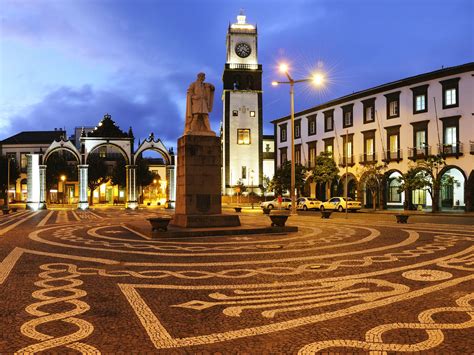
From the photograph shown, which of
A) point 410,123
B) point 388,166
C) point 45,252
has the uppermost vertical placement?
point 410,123

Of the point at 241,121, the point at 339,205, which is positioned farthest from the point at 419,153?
the point at 241,121

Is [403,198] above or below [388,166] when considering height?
below

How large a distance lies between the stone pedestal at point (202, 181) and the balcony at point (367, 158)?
1259 inches

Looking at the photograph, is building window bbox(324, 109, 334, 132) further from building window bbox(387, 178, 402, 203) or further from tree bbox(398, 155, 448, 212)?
tree bbox(398, 155, 448, 212)

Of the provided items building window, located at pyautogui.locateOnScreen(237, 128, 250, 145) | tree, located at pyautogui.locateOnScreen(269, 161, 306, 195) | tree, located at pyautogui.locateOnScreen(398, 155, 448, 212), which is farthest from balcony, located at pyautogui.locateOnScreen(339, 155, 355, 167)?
building window, located at pyautogui.locateOnScreen(237, 128, 250, 145)

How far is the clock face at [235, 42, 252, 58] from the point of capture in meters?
69.9

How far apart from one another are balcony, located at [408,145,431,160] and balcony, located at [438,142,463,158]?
127cm

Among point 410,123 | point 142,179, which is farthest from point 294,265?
point 142,179

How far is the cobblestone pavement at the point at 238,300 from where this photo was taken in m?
5.11

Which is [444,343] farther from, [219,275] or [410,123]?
[410,123]

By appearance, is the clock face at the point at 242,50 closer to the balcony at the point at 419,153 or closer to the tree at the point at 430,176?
the balcony at the point at 419,153

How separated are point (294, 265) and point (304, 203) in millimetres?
38448

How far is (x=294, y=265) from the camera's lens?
10164 millimetres

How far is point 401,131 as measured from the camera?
147 feet
